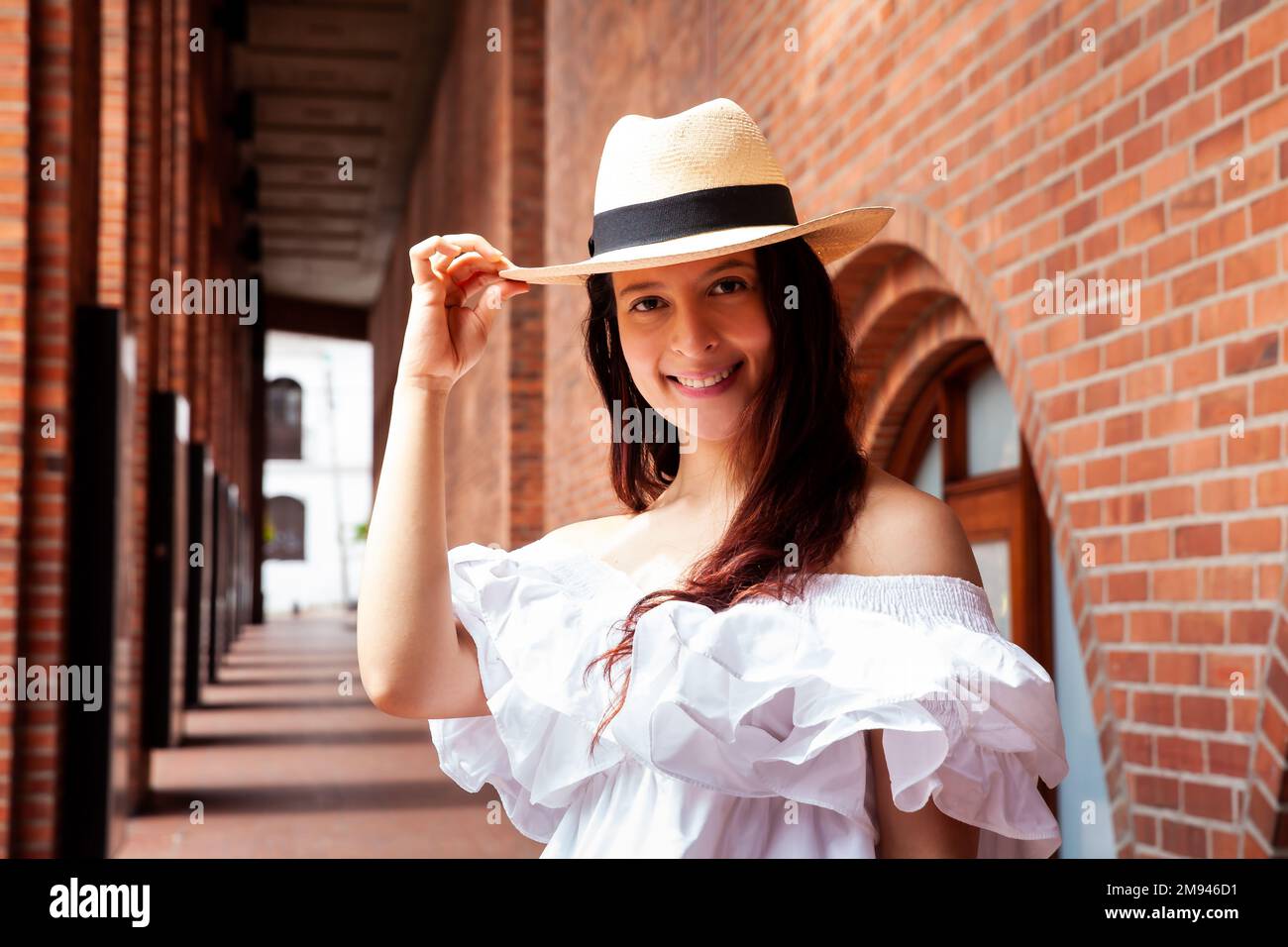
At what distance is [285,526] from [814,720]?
36.6 metres

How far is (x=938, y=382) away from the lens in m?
4.53

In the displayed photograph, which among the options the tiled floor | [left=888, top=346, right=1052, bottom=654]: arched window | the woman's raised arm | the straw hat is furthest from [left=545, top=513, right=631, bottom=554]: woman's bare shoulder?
the tiled floor

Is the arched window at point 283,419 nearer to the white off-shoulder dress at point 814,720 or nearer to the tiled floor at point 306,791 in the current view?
the tiled floor at point 306,791

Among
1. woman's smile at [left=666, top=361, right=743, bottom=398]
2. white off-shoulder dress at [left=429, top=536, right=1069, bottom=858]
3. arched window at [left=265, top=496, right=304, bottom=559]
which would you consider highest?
arched window at [left=265, top=496, right=304, bottom=559]

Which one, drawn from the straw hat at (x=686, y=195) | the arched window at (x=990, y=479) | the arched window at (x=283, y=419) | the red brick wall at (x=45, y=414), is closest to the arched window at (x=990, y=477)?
the arched window at (x=990, y=479)

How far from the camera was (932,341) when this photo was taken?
432 centimetres

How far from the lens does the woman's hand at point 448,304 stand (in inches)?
54.0

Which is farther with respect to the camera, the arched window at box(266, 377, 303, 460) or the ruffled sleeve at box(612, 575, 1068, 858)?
the arched window at box(266, 377, 303, 460)

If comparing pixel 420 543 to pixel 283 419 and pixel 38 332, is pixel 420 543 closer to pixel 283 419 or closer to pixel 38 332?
pixel 38 332

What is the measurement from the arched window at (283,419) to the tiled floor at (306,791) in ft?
79.9

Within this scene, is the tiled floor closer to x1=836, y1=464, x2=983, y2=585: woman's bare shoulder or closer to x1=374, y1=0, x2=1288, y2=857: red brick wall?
x1=374, y1=0, x2=1288, y2=857: red brick wall

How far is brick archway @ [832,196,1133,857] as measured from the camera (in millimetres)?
2975
